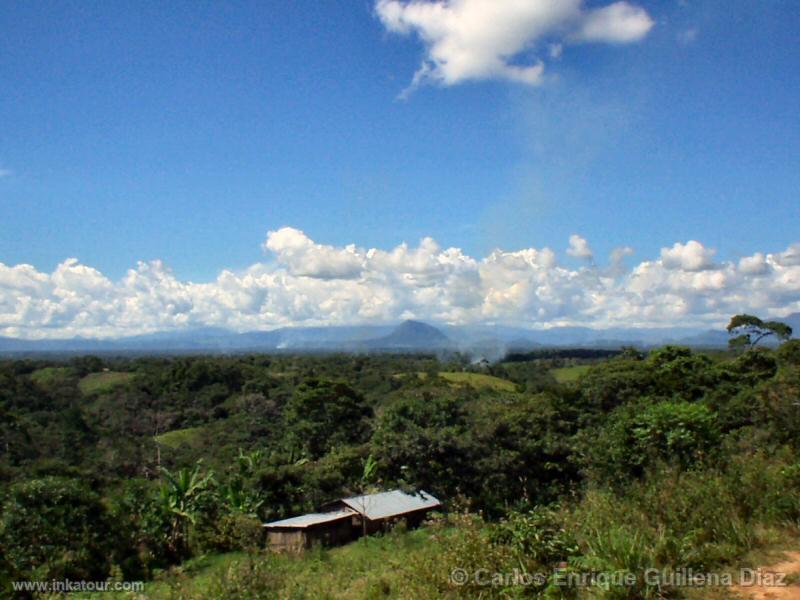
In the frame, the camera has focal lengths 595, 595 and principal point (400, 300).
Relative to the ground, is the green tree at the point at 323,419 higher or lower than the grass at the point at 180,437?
higher

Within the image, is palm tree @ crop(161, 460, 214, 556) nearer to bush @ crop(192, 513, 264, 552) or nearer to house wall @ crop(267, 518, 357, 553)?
bush @ crop(192, 513, 264, 552)

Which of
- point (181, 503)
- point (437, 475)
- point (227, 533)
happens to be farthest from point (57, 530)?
point (437, 475)

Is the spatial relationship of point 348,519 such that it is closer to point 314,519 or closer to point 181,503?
point 314,519

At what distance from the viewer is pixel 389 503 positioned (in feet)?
64.7

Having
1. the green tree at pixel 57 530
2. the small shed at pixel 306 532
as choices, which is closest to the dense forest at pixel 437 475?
the green tree at pixel 57 530

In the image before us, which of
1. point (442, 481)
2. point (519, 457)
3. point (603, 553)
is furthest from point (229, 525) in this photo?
point (603, 553)

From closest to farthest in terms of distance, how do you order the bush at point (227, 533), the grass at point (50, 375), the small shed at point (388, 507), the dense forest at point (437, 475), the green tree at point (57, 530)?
the dense forest at point (437, 475) < the green tree at point (57, 530) < the bush at point (227, 533) < the small shed at point (388, 507) < the grass at point (50, 375)

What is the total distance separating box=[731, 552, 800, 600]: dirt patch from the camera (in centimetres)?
391

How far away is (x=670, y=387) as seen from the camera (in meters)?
28.3

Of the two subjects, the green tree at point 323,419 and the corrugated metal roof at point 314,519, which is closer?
the corrugated metal roof at point 314,519

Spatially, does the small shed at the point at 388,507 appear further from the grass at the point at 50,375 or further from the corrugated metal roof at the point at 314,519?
the grass at the point at 50,375

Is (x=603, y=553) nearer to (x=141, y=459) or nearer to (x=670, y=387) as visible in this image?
(x=670, y=387)

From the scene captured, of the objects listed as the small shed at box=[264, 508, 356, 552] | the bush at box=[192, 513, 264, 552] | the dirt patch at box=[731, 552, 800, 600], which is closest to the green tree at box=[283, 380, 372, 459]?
the small shed at box=[264, 508, 356, 552]

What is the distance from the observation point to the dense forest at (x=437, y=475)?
4723 millimetres
